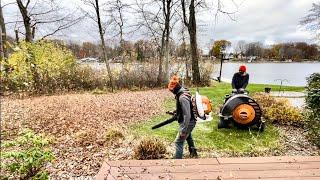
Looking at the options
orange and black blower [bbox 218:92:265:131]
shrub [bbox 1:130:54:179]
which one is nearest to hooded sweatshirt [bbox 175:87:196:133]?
shrub [bbox 1:130:54:179]

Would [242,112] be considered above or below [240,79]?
below

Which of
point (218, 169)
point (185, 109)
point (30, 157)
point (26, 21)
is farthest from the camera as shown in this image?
point (26, 21)

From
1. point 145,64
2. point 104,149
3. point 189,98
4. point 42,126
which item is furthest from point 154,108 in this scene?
point 145,64

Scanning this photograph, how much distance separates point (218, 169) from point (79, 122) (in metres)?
6.11

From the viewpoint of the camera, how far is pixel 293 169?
4.53m

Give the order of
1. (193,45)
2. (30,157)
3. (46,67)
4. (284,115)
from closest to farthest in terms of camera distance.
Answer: (30,157), (284,115), (46,67), (193,45)

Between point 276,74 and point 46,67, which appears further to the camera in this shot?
point 276,74

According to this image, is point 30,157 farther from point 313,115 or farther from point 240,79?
point 240,79

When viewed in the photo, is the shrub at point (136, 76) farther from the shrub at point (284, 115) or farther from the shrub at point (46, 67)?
the shrub at point (284, 115)

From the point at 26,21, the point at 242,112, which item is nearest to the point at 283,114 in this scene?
the point at 242,112

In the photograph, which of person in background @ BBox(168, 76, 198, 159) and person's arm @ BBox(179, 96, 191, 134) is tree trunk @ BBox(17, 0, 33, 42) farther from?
person's arm @ BBox(179, 96, 191, 134)

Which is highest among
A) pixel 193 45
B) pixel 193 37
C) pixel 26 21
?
pixel 26 21

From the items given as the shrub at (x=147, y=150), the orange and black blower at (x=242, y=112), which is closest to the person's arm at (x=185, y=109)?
the shrub at (x=147, y=150)

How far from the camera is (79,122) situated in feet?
32.1
